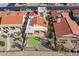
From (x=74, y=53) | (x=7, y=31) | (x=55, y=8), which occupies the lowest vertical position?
(x=74, y=53)

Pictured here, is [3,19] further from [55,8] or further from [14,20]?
[55,8]

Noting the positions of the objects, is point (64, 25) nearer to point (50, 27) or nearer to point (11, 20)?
point (50, 27)

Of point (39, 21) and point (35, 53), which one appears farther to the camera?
point (39, 21)

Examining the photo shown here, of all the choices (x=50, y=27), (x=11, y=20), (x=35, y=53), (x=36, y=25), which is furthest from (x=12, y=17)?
(x=35, y=53)

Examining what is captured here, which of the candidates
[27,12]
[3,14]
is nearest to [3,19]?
[3,14]

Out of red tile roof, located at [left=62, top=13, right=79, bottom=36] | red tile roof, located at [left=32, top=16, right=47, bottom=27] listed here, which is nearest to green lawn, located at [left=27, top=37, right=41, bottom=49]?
red tile roof, located at [left=32, top=16, right=47, bottom=27]

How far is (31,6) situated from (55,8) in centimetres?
20

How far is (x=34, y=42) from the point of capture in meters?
1.92

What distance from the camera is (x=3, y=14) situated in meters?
2.15

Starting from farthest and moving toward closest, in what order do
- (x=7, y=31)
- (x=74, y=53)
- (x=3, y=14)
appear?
(x=3, y=14) → (x=7, y=31) → (x=74, y=53)

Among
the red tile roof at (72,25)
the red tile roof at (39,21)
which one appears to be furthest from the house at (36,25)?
the red tile roof at (72,25)

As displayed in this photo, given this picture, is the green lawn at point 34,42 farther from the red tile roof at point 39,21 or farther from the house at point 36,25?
the red tile roof at point 39,21

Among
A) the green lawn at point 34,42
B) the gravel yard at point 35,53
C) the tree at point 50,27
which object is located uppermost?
the tree at point 50,27

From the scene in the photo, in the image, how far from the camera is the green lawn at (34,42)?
1.89m
